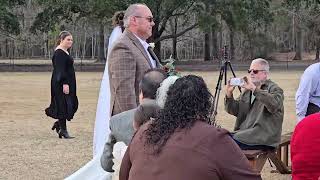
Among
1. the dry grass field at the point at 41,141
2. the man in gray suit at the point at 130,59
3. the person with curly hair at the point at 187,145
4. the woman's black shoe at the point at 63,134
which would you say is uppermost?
the man in gray suit at the point at 130,59

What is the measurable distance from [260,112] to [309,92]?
0.59 m

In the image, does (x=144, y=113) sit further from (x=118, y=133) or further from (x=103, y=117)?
(x=103, y=117)

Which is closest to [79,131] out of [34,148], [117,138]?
[34,148]

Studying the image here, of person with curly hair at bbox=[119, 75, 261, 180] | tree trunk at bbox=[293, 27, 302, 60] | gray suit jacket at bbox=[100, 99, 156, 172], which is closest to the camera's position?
person with curly hair at bbox=[119, 75, 261, 180]

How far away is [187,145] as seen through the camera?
2.41m

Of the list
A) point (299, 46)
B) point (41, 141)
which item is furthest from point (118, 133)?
point (299, 46)

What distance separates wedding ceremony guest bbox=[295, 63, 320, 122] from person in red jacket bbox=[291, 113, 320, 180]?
2.99 meters

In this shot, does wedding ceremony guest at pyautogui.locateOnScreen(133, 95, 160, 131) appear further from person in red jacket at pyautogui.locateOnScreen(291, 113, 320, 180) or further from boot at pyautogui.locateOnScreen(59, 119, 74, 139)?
boot at pyautogui.locateOnScreen(59, 119, 74, 139)

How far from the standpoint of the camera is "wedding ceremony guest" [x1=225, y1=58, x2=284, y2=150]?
582cm

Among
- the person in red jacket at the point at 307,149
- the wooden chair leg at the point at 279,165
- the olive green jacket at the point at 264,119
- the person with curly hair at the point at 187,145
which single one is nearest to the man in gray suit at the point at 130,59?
the olive green jacket at the point at 264,119

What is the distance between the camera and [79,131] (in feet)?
36.6

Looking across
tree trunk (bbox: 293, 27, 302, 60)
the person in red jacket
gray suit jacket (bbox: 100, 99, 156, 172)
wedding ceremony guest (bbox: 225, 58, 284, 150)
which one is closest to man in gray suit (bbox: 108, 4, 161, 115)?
gray suit jacket (bbox: 100, 99, 156, 172)

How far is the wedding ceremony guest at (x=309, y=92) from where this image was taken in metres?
6.06

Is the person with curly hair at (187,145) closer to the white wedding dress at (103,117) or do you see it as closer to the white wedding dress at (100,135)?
the white wedding dress at (100,135)
